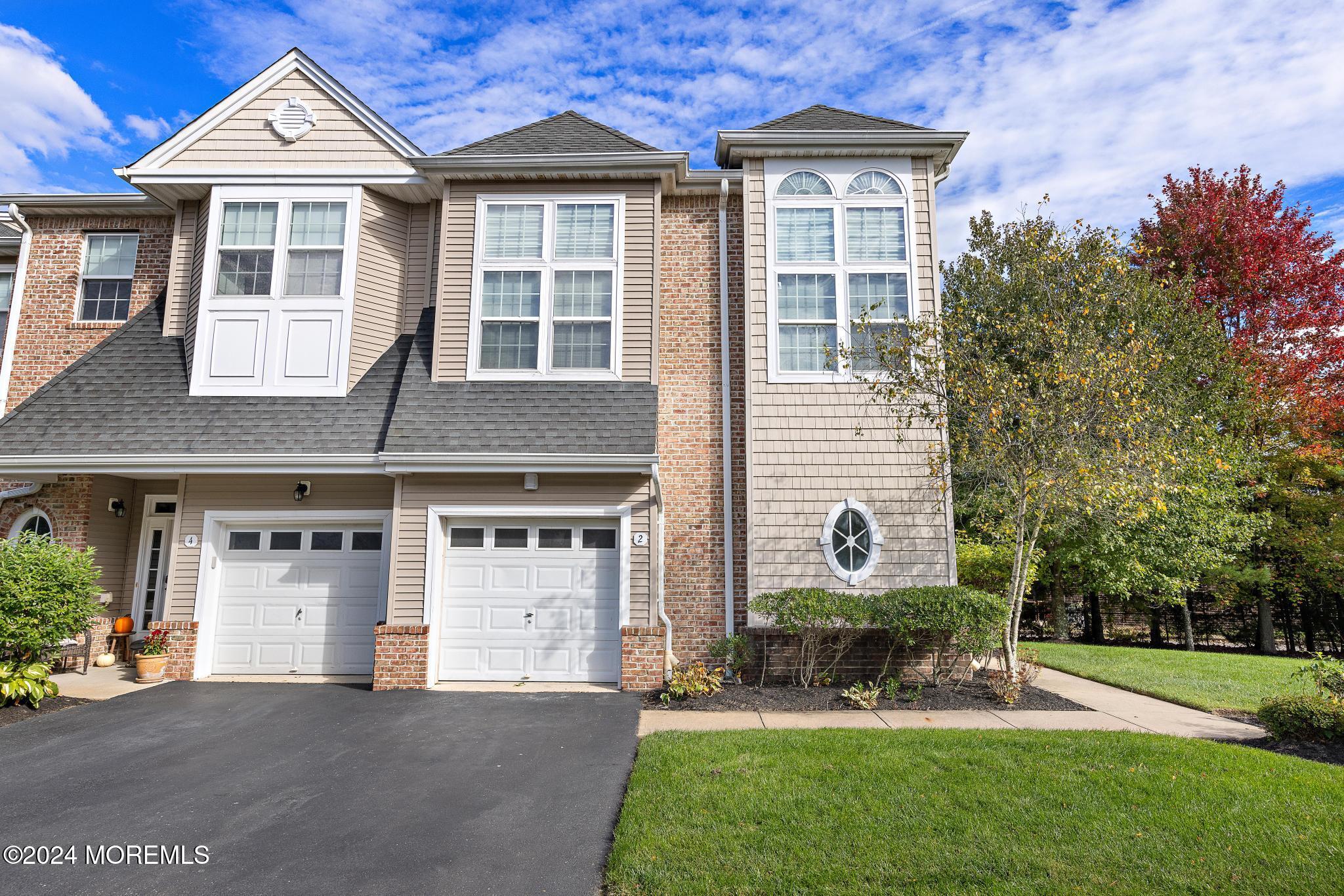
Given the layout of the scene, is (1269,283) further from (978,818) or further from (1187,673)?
(978,818)

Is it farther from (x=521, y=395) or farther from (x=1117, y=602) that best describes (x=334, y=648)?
(x=1117, y=602)

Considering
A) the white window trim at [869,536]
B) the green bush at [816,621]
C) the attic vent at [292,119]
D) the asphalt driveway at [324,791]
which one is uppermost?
the attic vent at [292,119]

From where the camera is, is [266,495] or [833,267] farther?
[833,267]

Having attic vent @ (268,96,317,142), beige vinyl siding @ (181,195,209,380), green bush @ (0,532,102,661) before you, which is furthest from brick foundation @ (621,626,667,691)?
attic vent @ (268,96,317,142)

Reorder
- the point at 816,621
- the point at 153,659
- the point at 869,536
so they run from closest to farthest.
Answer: the point at 816,621 → the point at 153,659 → the point at 869,536

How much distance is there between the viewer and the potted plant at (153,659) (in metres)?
9.65

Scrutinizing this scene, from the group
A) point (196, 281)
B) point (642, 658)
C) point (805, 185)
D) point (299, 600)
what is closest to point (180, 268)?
point (196, 281)

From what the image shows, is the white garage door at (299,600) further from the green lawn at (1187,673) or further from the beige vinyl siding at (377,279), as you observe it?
the green lawn at (1187,673)

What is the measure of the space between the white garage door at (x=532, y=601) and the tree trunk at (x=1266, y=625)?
16951mm

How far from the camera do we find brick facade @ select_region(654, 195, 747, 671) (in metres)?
10.2

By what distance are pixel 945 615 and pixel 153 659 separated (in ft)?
34.9

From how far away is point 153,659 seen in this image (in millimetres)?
9656

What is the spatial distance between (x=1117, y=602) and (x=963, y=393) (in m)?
14.6

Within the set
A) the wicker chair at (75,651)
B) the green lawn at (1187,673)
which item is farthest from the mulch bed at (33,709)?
the green lawn at (1187,673)
